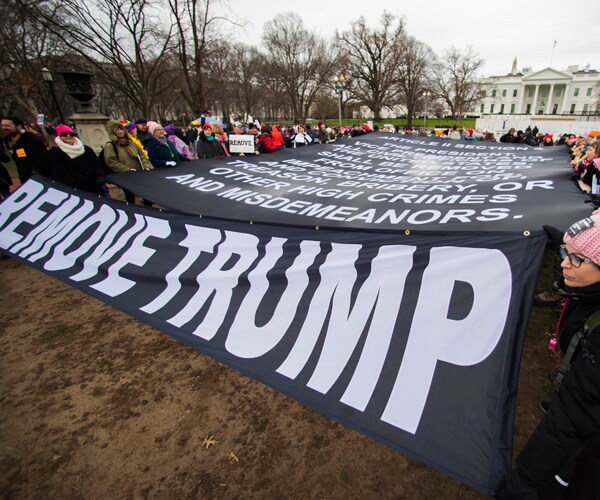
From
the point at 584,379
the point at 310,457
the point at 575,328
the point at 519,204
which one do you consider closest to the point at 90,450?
the point at 310,457

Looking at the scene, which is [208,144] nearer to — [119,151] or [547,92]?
[119,151]

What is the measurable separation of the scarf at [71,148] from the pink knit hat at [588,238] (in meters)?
6.36

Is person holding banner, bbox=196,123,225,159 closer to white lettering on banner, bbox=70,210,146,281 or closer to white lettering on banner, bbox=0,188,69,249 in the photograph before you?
white lettering on banner, bbox=0,188,69,249

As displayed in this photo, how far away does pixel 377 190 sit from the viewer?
415 centimetres

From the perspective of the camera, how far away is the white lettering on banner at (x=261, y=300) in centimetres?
227

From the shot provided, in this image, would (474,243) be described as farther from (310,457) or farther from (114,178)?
(114,178)

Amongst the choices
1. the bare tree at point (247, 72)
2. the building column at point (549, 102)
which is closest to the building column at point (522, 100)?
the building column at point (549, 102)

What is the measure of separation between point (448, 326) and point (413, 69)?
50048 mm

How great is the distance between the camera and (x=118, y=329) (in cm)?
390

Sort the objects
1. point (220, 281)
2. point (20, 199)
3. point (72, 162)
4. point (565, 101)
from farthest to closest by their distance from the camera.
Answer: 1. point (565, 101)
2. point (72, 162)
3. point (20, 199)
4. point (220, 281)

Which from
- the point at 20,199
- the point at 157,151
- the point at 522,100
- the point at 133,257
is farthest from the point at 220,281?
the point at 522,100

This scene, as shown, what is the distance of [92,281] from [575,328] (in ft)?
13.6

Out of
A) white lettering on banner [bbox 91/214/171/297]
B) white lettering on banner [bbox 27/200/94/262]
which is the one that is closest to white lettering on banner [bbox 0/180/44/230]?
white lettering on banner [bbox 27/200/94/262]

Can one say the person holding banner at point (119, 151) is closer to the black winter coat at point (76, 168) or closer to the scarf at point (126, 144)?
the scarf at point (126, 144)
